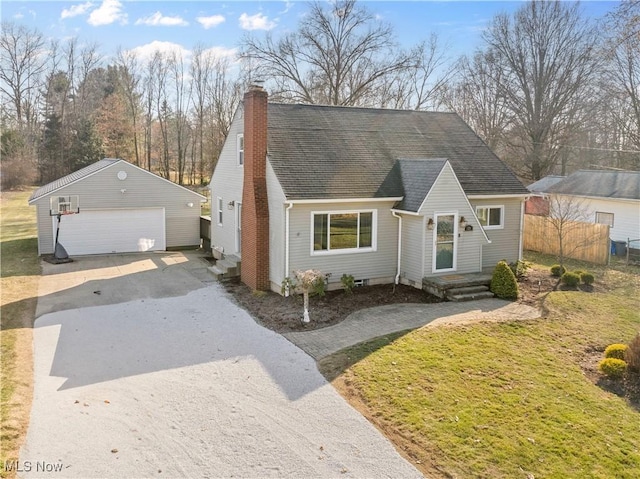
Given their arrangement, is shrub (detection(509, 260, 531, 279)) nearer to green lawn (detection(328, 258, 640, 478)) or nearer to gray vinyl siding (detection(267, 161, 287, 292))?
green lawn (detection(328, 258, 640, 478))

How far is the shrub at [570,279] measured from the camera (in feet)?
52.4

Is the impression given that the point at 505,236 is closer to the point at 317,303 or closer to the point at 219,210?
the point at 317,303

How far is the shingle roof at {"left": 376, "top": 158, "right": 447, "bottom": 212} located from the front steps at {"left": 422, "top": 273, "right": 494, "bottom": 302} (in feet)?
7.51

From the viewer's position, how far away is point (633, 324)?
12211 millimetres

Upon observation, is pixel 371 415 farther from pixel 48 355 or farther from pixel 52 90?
pixel 52 90

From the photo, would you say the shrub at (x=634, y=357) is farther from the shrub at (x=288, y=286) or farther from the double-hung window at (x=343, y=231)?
the shrub at (x=288, y=286)

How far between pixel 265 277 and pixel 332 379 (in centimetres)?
665

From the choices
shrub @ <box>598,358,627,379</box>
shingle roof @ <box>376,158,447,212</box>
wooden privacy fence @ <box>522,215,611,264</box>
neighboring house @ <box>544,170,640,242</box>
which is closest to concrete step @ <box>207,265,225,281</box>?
shingle roof @ <box>376,158,447,212</box>

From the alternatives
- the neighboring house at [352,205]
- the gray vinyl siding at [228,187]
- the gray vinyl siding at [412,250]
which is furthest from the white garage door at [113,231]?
the gray vinyl siding at [412,250]

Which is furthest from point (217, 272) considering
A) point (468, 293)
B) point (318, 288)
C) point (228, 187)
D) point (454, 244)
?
point (468, 293)

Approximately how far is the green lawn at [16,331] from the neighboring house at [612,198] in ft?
73.3

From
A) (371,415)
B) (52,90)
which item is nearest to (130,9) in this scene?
(371,415)

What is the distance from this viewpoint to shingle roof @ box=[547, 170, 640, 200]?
23.1 metres

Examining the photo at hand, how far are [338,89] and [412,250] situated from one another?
1076 inches
